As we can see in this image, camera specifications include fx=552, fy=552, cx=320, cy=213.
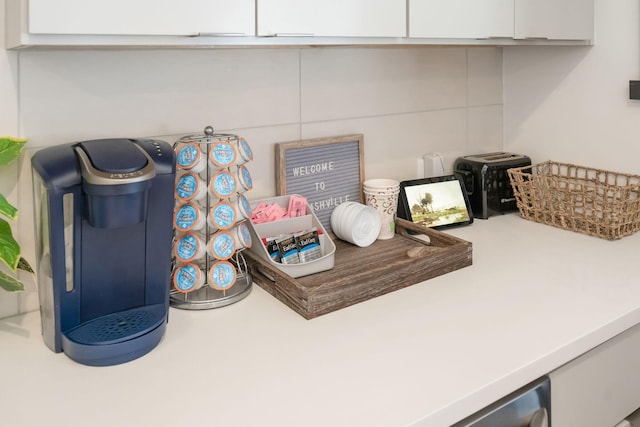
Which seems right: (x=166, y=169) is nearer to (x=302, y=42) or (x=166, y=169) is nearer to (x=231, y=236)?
(x=231, y=236)

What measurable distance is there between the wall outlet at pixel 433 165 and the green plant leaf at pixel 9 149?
4.08 ft

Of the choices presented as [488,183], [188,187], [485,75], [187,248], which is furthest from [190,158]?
[485,75]

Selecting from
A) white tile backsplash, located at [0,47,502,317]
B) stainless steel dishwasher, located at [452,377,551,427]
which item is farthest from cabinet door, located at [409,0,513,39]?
stainless steel dishwasher, located at [452,377,551,427]

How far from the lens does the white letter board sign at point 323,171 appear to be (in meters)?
1.55

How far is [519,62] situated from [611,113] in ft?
1.28

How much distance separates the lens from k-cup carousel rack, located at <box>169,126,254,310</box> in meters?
1.23

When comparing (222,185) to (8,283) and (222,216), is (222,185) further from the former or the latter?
(8,283)

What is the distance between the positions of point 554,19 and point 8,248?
1.59 metres

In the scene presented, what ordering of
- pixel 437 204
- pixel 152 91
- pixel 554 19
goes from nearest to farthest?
pixel 152 91, pixel 554 19, pixel 437 204

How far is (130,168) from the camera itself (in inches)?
37.5

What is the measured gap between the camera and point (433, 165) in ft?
6.15

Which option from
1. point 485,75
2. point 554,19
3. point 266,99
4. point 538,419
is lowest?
point 538,419

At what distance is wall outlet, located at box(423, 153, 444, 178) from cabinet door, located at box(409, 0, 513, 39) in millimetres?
464

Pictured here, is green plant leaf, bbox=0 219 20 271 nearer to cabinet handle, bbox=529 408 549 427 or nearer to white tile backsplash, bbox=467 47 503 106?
cabinet handle, bbox=529 408 549 427
